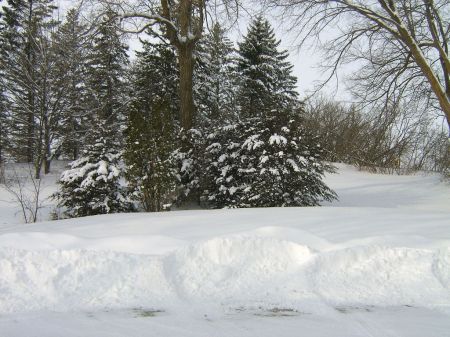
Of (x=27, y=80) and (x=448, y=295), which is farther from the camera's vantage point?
(x=27, y=80)

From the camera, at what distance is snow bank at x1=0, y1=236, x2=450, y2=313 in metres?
3.40

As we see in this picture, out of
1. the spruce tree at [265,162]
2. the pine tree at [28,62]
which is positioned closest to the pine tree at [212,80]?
the spruce tree at [265,162]

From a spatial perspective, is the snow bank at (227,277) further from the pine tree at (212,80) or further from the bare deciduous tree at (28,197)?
the pine tree at (212,80)

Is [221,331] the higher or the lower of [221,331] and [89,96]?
the lower

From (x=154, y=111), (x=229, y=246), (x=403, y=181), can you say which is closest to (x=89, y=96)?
(x=154, y=111)

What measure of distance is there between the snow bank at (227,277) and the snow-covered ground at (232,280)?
11 mm

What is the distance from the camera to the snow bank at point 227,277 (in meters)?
3.40

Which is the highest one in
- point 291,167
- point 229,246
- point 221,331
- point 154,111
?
point 154,111

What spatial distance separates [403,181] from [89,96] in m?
18.9

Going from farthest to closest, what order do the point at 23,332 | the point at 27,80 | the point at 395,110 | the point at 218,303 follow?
the point at 27,80 → the point at 395,110 → the point at 218,303 → the point at 23,332

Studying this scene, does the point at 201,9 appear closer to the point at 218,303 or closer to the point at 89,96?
the point at 218,303

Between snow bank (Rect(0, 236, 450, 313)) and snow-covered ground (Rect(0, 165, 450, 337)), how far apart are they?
11 mm

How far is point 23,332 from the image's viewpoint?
2.81 meters

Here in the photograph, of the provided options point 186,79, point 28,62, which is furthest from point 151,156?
point 28,62
